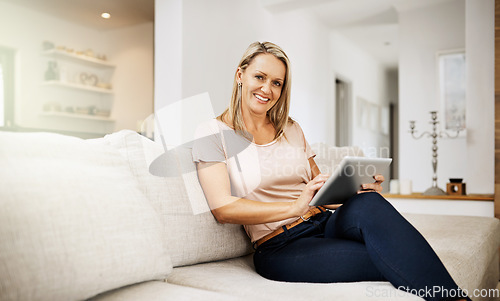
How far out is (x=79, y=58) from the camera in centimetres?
530

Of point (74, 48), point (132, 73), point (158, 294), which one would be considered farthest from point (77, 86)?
point (158, 294)

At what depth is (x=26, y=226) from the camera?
0.84 m

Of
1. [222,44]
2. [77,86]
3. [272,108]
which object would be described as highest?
[222,44]

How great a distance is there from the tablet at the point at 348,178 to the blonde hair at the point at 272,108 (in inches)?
14.8

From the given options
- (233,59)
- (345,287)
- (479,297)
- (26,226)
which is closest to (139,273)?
(26,226)

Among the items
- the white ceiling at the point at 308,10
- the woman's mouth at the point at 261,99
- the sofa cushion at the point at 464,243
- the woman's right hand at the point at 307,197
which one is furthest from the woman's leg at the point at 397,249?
the white ceiling at the point at 308,10

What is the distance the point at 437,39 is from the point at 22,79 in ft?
15.9

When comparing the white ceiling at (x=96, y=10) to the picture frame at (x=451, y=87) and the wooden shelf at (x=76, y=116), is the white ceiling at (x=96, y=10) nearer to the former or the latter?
the wooden shelf at (x=76, y=116)

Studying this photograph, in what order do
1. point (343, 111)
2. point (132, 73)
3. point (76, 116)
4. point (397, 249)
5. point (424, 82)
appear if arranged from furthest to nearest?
point (343, 111) → point (132, 73) → point (76, 116) → point (424, 82) → point (397, 249)

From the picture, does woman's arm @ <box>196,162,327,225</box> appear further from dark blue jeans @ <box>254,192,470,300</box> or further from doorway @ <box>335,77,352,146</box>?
doorway @ <box>335,77,352,146</box>

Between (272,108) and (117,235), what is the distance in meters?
0.84

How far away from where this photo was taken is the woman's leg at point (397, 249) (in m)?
1.05

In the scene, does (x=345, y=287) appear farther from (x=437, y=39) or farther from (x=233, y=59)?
(x=437, y=39)

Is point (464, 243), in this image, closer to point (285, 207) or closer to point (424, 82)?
point (285, 207)
